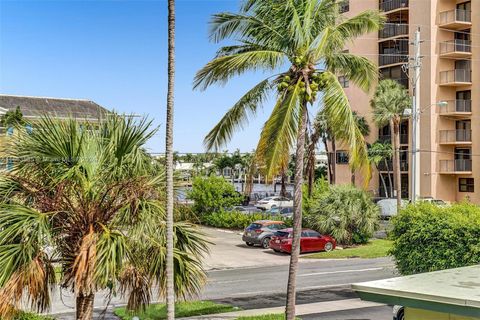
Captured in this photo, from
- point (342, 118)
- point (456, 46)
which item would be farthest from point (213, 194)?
point (342, 118)

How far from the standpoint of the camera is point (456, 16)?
4594 cm

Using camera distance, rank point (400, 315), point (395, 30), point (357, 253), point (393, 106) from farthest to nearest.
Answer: point (395, 30) < point (393, 106) < point (357, 253) < point (400, 315)

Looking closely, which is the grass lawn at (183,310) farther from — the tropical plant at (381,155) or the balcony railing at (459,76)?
the balcony railing at (459,76)

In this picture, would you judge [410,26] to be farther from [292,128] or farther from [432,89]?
[292,128]

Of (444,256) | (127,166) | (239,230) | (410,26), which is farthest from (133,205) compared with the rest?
(410,26)

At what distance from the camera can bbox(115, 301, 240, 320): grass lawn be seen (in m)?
16.2

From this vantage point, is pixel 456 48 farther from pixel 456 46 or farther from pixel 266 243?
pixel 266 243

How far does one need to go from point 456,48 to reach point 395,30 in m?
6.56

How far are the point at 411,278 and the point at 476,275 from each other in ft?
4.90

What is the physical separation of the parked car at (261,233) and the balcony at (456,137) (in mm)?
19941

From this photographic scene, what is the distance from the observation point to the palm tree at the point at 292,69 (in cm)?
1391

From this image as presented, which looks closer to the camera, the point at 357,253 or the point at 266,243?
the point at 357,253

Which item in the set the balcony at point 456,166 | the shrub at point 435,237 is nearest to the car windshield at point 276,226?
the shrub at point 435,237

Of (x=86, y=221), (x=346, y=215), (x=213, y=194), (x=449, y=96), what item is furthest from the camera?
(x=449, y=96)
